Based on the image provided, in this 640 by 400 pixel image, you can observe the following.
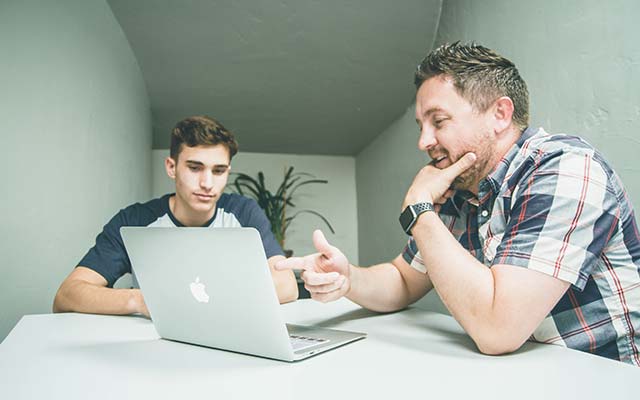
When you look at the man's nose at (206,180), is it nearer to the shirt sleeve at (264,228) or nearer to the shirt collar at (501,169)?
the shirt sleeve at (264,228)

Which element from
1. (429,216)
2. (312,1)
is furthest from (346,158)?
(429,216)

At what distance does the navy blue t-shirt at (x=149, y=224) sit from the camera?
5.55 feet

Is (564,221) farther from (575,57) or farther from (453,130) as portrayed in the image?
(575,57)

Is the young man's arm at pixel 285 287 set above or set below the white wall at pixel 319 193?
below

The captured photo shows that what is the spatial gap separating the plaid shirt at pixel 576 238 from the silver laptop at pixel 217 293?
41 centimetres

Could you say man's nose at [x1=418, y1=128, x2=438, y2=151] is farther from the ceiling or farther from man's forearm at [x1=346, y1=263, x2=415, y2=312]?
the ceiling

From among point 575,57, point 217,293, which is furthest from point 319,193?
point 217,293

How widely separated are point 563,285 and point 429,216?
0.31m

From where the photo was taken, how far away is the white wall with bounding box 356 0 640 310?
53.2 inches

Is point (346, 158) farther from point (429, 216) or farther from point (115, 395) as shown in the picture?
point (115, 395)

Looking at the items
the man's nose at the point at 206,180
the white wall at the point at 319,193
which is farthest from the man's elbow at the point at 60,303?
the white wall at the point at 319,193

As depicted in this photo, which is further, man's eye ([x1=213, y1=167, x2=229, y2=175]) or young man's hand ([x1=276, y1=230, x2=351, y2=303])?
man's eye ([x1=213, y1=167, x2=229, y2=175])

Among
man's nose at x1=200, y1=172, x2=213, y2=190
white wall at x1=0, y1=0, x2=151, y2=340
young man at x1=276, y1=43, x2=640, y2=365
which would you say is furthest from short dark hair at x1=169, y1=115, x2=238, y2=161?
young man at x1=276, y1=43, x2=640, y2=365

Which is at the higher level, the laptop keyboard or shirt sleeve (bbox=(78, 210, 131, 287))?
shirt sleeve (bbox=(78, 210, 131, 287))
